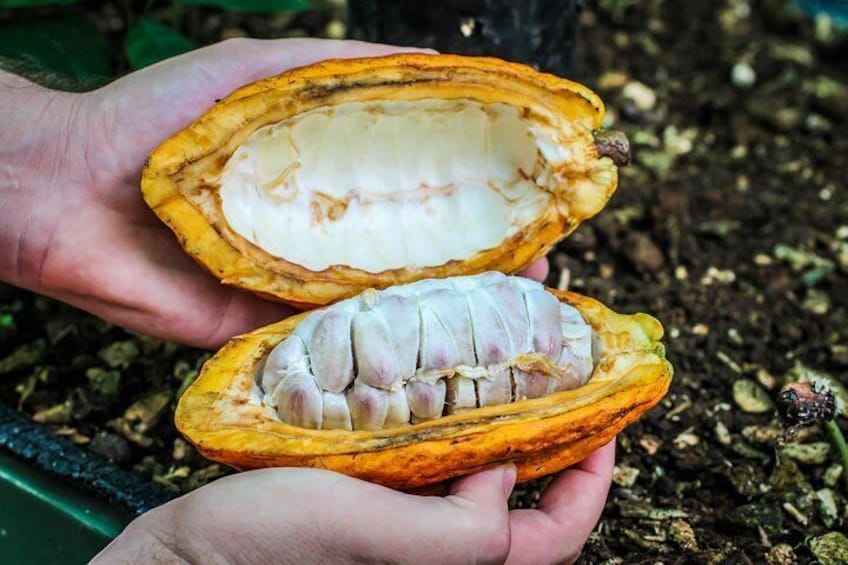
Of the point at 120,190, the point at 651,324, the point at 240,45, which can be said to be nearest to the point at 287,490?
the point at 651,324

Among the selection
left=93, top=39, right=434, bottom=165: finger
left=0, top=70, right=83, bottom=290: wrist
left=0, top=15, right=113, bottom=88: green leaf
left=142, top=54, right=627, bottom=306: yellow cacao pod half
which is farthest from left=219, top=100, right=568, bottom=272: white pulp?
left=0, top=15, right=113, bottom=88: green leaf

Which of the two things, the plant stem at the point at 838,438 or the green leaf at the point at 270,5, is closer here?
the plant stem at the point at 838,438

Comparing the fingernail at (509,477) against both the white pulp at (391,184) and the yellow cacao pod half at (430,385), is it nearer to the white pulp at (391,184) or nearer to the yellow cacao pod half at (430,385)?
the yellow cacao pod half at (430,385)

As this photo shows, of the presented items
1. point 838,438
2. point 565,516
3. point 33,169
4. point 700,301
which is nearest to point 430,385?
point 565,516

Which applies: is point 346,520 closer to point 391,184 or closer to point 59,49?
point 391,184

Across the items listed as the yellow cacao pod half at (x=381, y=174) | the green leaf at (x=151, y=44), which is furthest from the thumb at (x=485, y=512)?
the green leaf at (x=151, y=44)

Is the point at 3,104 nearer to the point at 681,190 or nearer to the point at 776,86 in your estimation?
the point at 681,190

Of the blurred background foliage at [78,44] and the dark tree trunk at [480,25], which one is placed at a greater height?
the blurred background foliage at [78,44]
